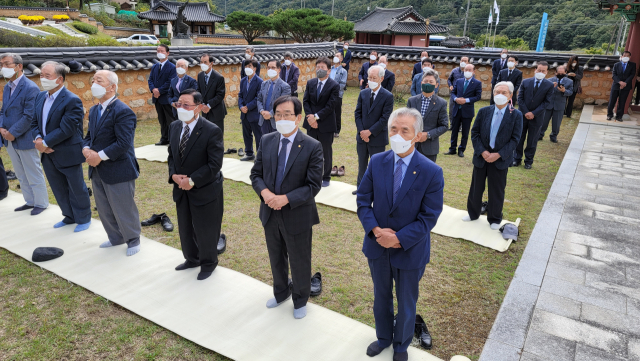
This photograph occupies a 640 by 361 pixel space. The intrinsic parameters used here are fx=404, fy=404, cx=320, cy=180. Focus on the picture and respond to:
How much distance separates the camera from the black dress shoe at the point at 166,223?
18.1ft

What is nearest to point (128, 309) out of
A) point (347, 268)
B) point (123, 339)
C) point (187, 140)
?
point (123, 339)

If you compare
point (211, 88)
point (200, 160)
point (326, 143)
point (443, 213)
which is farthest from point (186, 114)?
point (211, 88)

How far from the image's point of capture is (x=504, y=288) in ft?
14.2

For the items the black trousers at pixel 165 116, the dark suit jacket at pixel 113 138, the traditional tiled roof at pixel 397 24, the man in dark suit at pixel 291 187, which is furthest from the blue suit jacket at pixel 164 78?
the traditional tiled roof at pixel 397 24

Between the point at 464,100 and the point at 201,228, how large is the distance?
7.02 metres

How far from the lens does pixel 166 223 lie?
5.57 meters

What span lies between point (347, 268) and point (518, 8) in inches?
2476

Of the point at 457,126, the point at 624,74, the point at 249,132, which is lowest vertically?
the point at 249,132

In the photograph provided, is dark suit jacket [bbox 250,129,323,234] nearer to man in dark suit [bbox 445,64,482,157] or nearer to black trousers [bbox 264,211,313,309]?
black trousers [bbox 264,211,313,309]

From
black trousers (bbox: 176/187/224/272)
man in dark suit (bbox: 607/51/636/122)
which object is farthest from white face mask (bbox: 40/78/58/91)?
man in dark suit (bbox: 607/51/636/122)

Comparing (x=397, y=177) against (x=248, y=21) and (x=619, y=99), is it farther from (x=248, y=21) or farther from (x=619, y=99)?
(x=248, y=21)

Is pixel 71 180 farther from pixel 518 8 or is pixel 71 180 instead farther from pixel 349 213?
pixel 518 8

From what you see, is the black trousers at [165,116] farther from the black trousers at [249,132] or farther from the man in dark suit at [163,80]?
the black trousers at [249,132]

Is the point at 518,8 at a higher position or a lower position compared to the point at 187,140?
higher
